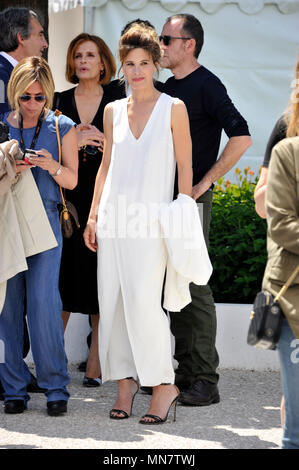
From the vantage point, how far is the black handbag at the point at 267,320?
351 centimetres

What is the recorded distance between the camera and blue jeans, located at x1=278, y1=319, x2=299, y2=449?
11.5ft

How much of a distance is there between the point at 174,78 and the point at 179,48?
19cm

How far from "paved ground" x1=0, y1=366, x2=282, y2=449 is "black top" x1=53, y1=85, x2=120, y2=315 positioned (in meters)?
0.54

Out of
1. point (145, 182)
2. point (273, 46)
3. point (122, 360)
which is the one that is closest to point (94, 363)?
point (122, 360)

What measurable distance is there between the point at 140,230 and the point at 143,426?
1.02 meters

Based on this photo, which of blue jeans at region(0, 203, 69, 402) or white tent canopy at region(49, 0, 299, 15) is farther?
white tent canopy at region(49, 0, 299, 15)

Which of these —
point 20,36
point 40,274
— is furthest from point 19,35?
point 40,274

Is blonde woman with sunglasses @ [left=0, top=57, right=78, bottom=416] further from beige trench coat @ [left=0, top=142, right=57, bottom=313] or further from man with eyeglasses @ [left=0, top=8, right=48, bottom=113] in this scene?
man with eyeglasses @ [left=0, top=8, right=48, bottom=113]

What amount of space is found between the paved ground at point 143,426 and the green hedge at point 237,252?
95 cm
